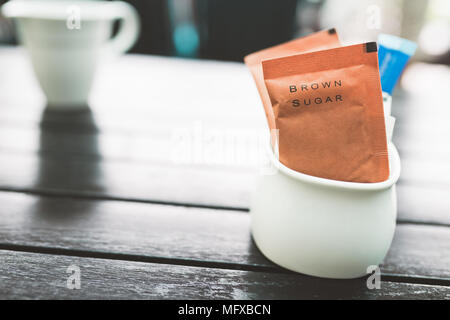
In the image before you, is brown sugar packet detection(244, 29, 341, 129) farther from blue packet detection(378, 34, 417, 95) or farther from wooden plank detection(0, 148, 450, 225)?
wooden plank detection(0, 148, 450, 225)

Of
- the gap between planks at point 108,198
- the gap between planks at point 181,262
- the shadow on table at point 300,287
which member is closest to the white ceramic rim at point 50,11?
the gap between planks at point 108,198

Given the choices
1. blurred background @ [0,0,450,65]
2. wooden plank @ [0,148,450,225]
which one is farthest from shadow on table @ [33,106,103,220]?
blurred background @ [0,0,450,65]

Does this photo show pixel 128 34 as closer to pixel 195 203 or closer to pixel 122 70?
pixel 122 70

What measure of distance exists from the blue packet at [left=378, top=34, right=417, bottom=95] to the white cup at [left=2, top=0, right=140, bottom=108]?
49 cm

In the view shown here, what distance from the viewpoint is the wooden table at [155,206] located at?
347 millimetres

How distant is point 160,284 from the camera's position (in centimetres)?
34

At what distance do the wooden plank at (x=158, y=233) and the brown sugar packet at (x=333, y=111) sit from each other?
11 cm

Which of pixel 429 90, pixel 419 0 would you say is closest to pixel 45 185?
pixel 429 90

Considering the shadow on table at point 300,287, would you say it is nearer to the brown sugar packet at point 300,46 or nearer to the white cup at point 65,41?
the brown sugar packet at point 300,46

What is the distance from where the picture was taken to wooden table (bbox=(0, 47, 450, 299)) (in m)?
0.35

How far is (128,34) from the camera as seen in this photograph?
829 millimetres

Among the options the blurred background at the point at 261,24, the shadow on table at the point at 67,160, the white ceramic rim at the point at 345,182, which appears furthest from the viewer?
the blurred background at the point at 261,24
